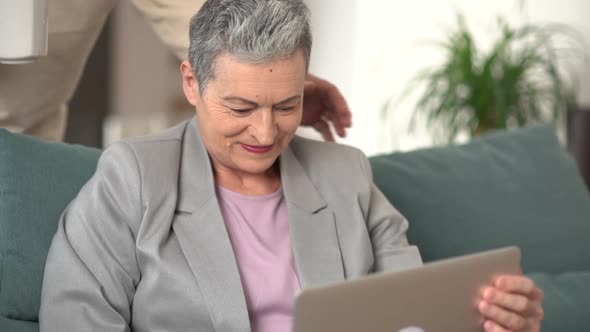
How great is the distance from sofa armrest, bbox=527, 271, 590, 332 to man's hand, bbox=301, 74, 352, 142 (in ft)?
2.15

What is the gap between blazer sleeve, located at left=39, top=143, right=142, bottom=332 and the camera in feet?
5.14

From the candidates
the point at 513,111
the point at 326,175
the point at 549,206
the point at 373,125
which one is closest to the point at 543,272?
the point at 549,206

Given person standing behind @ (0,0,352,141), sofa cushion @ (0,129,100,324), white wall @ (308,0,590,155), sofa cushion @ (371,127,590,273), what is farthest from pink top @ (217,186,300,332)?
white wall @ (308,0,590,155)

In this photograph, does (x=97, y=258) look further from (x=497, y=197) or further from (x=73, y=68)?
(x=497, y=197)

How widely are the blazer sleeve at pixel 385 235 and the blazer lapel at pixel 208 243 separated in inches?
12.2

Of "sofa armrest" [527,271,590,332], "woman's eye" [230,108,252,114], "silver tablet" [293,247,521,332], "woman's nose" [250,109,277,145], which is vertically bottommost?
"sofa armrest" [527,271,590,332]

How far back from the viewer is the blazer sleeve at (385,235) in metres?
1.82

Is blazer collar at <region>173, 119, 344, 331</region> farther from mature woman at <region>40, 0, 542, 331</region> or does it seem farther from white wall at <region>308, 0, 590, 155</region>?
white wall at <region>308, 0, 590, 155</region>

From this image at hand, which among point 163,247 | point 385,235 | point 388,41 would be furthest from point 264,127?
point 388,41

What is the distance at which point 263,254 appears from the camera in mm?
1732

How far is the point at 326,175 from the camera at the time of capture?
1.87 m

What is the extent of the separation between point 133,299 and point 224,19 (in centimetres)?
49

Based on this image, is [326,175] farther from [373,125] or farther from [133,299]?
[373,125]

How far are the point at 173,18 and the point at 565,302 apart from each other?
1162 mm
